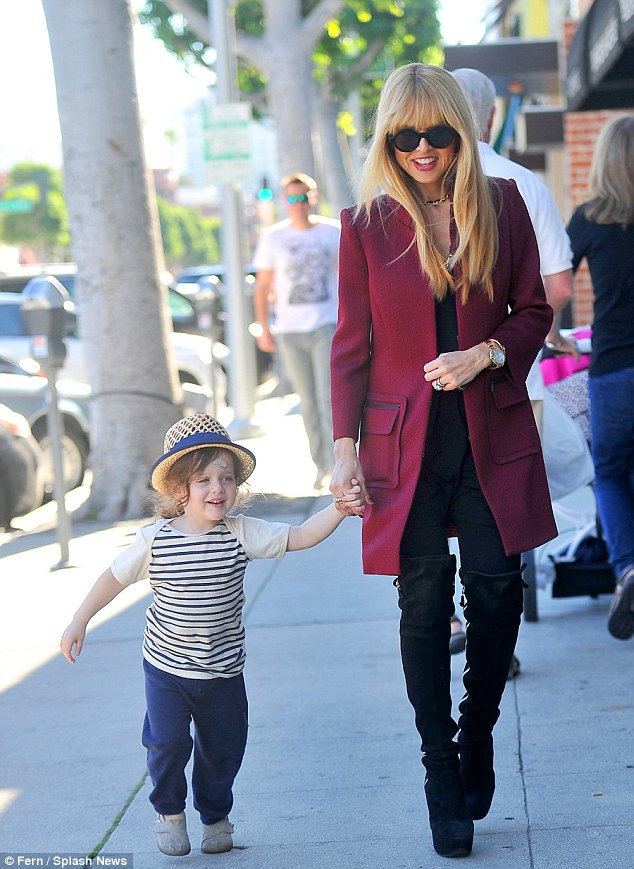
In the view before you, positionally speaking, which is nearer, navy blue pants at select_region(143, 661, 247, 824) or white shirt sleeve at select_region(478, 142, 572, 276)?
navy blue pants at select_region(143, 661, 247, 824)

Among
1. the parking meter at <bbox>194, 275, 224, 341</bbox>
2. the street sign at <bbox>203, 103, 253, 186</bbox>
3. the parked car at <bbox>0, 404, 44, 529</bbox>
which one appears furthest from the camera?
the street sign at <bbox>203, 103, 253, 186</bbox>

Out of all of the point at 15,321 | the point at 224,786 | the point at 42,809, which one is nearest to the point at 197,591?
the point at 224,786

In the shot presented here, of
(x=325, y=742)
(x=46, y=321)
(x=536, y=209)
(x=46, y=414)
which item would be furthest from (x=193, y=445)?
(x=46, y=414)

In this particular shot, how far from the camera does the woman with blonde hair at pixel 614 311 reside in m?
5.11

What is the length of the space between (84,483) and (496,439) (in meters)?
8.70

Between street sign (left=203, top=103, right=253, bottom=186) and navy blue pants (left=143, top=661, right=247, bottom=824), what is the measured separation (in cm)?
1032

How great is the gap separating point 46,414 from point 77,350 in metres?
4.11

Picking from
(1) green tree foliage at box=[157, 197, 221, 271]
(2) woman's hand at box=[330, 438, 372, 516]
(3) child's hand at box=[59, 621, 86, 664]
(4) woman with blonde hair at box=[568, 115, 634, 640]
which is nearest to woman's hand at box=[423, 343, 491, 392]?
(2) woman's hand at box=[330, 438, 372, 516]

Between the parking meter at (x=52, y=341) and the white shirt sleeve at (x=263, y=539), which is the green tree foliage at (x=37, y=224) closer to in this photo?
the parking meter at (x=52, y=341)

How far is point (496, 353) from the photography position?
3385 mm

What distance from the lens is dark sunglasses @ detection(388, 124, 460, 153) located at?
3.39 meters

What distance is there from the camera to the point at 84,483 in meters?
11.8

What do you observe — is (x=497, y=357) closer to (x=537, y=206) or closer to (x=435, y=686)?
(x=435, y=686)

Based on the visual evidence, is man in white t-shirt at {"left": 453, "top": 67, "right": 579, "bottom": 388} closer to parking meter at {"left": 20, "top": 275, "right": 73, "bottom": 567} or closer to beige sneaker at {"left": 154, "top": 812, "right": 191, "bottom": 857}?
beige sneaker at {"left": 154, "top": 812, "right": 191, "bottom": 857}
